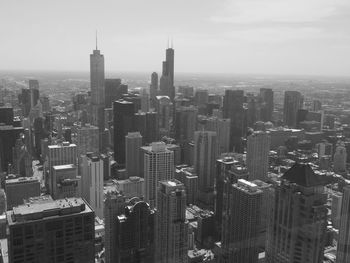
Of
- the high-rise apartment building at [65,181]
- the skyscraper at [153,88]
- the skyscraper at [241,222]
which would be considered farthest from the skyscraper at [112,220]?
the skyscraper at [153,88]

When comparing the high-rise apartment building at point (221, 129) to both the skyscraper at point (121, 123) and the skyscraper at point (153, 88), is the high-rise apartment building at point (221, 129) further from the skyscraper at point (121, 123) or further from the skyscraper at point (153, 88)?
the skyscraper at point (153, 88)

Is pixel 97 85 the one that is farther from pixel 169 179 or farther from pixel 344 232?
pixel 344 232

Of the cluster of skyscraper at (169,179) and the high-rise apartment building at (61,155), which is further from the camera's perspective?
the high-rise apartment building at (61,155)

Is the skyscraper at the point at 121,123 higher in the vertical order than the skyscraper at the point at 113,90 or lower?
lower

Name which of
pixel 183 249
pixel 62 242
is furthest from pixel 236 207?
pixel 62 242

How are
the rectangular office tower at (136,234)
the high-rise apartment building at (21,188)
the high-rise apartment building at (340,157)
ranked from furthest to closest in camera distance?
the high-rise apartment building at (21,188) < the high-rise apartment building at (340,157) < the rectangular office tower at (136,234)

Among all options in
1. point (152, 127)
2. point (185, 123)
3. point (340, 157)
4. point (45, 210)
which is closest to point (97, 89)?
point (152, 127)

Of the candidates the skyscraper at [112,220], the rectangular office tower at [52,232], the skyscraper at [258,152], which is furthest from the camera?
the skyscraper at [258,152]
